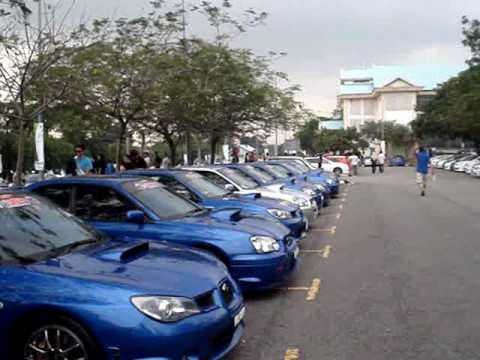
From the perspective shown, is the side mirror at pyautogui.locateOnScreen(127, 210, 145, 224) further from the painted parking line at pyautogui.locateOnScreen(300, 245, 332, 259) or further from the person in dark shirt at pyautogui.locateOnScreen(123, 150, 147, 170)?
the person in dark shirt at pyautogui.locateOnScreen(123, 150, 147, 170)

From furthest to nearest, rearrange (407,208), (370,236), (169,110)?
(169,110)
(407,208)
(370,236)

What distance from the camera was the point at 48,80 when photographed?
1523 centimetres

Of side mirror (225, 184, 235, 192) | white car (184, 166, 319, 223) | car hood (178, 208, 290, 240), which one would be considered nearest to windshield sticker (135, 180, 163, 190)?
car hood (178, 208, 290, 240)

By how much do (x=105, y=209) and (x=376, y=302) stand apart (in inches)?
129

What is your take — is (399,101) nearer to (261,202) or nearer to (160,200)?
(261,202)

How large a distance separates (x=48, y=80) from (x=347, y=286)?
10291 millimetres

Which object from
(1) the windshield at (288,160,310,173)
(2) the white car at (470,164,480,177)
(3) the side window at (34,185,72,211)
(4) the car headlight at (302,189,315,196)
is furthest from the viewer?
(2) the white car at (470,164,480,177)

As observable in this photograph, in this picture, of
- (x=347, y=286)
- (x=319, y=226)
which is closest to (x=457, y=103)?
(x=319, y=226)

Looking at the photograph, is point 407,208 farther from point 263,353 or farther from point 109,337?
point 109,337

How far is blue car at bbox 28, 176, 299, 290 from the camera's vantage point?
6.93 meters

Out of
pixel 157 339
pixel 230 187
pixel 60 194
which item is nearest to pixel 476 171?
pixel 230 187

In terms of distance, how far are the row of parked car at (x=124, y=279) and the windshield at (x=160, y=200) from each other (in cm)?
3

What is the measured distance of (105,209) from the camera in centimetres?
744

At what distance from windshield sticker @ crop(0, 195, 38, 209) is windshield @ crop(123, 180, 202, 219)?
190 centimetres
